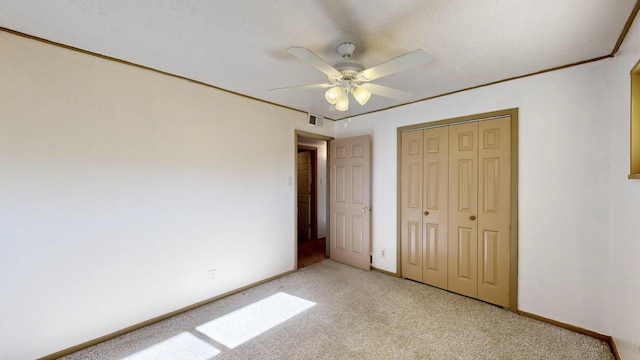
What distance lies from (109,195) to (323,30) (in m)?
2.15

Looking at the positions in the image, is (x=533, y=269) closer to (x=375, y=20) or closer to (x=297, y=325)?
(x=297, y=325)

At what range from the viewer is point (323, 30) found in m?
1.67

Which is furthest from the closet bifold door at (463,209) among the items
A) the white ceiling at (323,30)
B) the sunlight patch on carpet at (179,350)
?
the sunlight patch on carpet at (179,350)

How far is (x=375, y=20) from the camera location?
1566 millimetres

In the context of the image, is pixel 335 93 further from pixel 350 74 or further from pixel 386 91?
pixel 386 91

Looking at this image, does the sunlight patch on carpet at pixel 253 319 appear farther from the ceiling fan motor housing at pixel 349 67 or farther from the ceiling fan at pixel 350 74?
the ceiling fan motor housing at pixel 349 67

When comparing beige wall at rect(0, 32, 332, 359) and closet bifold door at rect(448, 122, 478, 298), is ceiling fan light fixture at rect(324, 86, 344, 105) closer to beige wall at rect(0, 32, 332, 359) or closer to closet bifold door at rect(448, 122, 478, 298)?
beige wall at rect(0, 32, 332, 359)

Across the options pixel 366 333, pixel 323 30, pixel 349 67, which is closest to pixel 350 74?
pixel 349 67

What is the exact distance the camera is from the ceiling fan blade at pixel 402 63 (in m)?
1.40

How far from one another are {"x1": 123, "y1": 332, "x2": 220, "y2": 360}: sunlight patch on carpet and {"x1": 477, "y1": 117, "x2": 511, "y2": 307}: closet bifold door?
8.84ft

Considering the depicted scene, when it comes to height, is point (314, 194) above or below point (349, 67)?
below

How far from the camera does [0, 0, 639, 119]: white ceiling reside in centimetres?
146

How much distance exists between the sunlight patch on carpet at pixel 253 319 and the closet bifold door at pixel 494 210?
1895 mm

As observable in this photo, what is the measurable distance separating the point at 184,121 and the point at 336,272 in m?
2.69
